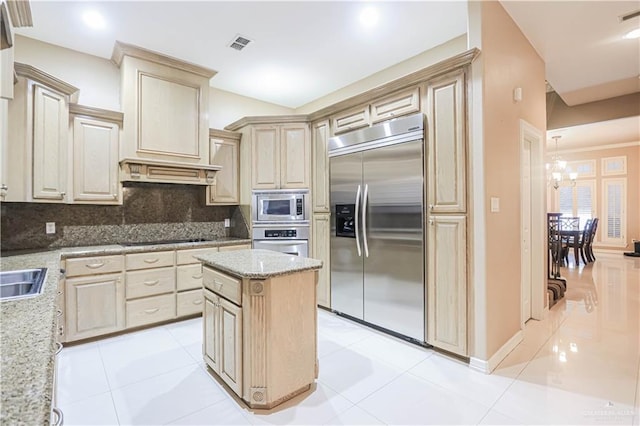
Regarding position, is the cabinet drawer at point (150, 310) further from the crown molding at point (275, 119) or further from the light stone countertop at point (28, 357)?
the crown molding at point (275, 119)

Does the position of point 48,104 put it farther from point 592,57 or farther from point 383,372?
point 592,57

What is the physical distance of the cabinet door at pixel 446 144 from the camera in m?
2.48

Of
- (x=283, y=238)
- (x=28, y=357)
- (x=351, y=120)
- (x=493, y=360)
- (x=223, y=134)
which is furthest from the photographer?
(x=223, y=134)

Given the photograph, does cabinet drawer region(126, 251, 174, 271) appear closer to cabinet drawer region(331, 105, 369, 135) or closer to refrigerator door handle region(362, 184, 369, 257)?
refrigerator door handle region(362, 184, 369, 257)

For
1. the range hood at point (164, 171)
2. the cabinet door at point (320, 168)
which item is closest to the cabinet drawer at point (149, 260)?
the range hood at point (164, 171)

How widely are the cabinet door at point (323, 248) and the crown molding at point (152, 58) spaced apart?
2.17m

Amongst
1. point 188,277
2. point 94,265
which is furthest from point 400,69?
point 94,265

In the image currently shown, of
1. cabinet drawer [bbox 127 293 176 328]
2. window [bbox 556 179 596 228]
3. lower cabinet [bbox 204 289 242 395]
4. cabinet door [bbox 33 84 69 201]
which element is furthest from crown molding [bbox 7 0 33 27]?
window [bbox 556 179 596 228]

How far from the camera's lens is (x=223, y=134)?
402 cm

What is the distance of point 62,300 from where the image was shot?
2.79 metres

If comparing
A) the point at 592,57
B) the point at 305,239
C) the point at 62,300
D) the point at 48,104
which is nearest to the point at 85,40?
the point at 48,104

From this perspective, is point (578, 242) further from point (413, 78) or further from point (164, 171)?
point (164, 171)

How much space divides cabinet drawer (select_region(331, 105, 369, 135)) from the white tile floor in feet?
7.08

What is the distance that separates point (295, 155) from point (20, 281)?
2777mm
